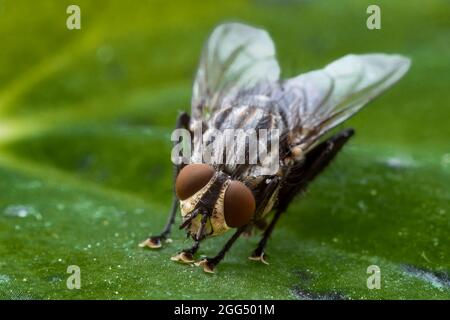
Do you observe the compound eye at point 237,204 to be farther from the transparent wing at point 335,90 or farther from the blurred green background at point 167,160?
the transparent wing at point 335,90

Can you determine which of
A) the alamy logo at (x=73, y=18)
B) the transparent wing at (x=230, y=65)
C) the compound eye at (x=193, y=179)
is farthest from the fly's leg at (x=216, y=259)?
the alamy logo at (x=73, y=18)

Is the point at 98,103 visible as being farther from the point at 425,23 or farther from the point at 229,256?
the point at 425,23

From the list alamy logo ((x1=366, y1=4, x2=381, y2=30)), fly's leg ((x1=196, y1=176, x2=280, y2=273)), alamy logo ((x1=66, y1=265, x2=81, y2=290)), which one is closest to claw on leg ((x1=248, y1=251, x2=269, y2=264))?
fly's leg ((x1=196, y1=176, x2=280, y2=273))

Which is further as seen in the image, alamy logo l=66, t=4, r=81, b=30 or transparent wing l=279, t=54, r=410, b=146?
alamy logo l=66, t=4, r=81, b=30

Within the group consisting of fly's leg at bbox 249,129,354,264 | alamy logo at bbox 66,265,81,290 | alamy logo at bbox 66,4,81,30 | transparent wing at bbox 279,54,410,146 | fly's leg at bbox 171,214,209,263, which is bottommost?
alamy logo at bbox 66,265,81,290

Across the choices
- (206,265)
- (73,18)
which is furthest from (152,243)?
(73,18)

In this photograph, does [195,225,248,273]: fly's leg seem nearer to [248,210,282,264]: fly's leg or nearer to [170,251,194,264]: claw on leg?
[170,251,194,264]: claw on leg

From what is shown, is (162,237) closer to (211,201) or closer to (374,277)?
(211,201)

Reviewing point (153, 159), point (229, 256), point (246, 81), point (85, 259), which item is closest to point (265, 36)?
point (246, 81)
